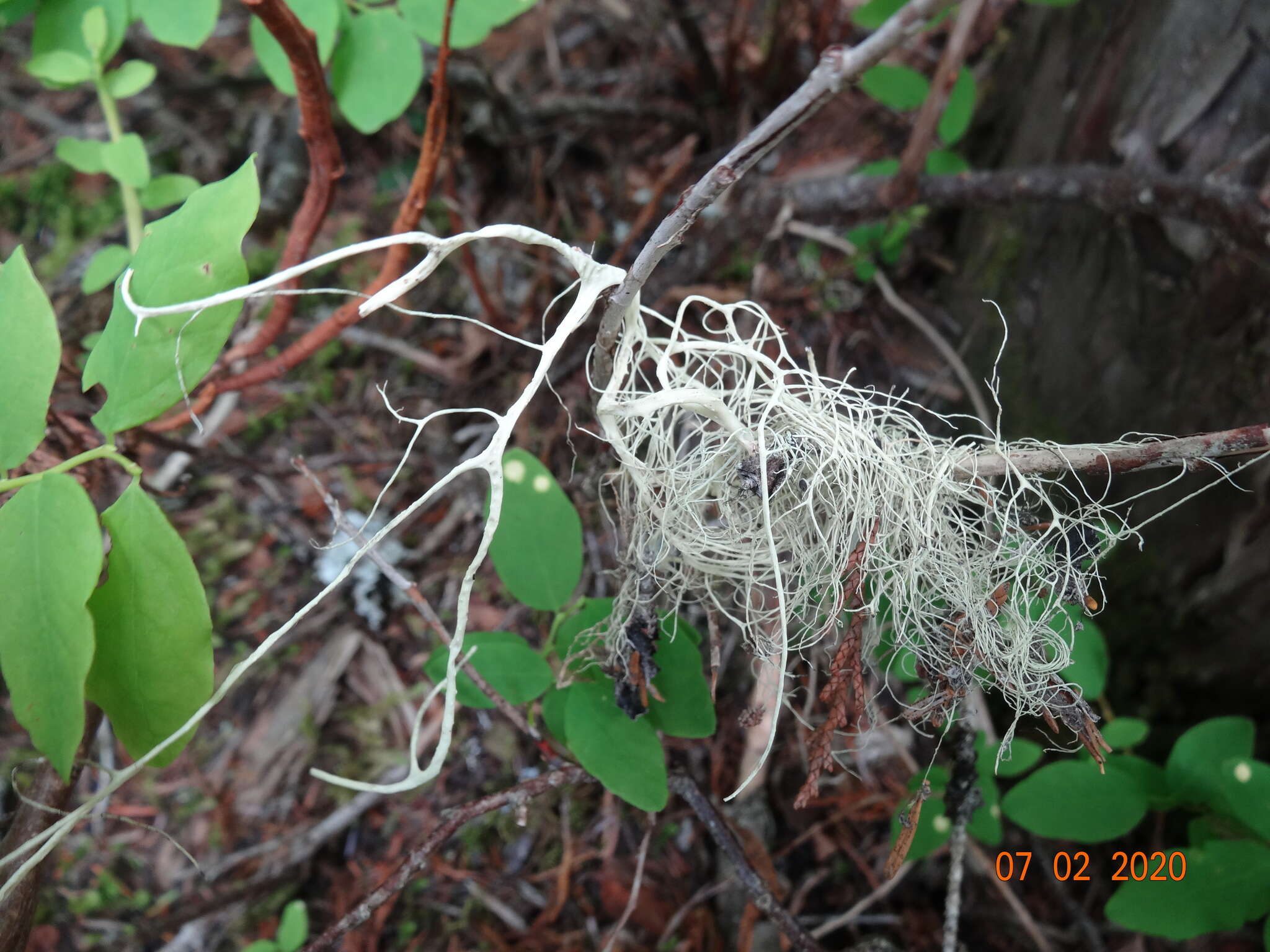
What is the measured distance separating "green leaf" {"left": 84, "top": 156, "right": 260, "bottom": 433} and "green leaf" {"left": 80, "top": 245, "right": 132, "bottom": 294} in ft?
1.25

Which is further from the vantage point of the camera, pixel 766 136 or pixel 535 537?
pixel 535 537

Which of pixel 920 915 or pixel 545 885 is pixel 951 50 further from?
pixel 545 885

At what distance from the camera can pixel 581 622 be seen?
85 centimetres

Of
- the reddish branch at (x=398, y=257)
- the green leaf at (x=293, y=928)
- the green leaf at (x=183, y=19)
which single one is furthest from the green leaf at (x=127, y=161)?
the green leaf at (x=293, y=928)

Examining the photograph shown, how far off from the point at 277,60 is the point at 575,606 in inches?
31.8

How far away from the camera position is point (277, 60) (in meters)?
1.00

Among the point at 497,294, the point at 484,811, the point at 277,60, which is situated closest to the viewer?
the point at 484,811

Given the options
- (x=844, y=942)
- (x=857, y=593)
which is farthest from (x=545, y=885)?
(x=857, y=593)

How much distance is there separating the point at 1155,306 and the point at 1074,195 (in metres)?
0.21

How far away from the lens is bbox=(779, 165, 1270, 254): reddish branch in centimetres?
94

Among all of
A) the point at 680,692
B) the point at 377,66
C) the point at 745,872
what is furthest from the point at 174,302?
the point at 745,872

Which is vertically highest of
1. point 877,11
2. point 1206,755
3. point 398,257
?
point 877,11

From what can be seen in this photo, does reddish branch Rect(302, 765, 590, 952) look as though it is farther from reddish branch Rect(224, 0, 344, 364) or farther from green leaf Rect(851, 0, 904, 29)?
green leaf Rect(851, 0, 904, 29)

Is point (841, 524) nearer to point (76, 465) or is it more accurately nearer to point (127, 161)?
point (76, 465)
